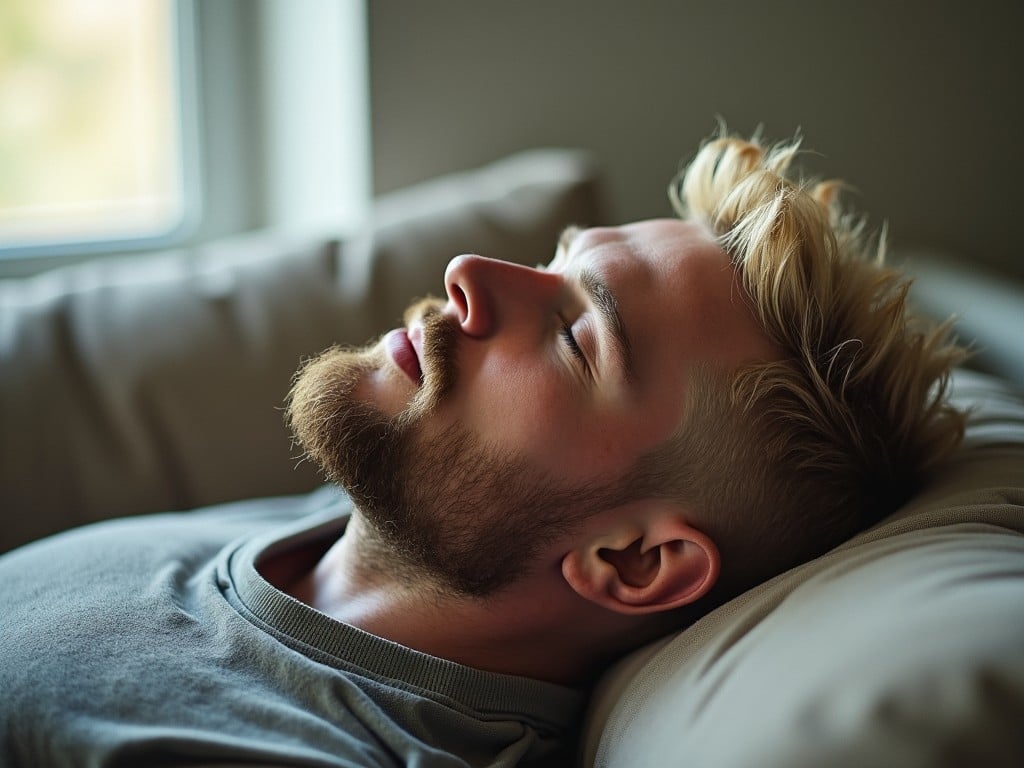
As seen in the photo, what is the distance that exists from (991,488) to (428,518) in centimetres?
55

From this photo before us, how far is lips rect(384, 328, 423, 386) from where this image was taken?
3.45 feet

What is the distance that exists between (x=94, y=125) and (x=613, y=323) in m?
1.50

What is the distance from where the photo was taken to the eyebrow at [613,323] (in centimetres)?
95

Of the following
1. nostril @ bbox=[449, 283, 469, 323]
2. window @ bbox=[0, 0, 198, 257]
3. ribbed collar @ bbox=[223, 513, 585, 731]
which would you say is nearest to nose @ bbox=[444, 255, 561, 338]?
nostril @ bbox=[449, 283, 469, 323]

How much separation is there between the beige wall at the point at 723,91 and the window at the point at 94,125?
53 centimetres

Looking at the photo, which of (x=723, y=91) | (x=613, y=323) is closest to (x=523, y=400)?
(x=613, y=323)

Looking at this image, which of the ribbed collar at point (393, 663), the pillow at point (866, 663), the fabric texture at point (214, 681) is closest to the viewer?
the pillow at point (866, 663)

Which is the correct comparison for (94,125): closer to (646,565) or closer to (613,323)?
(613,323)

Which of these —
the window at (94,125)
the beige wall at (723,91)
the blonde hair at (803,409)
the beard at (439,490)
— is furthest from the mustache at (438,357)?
the window at (94,125)

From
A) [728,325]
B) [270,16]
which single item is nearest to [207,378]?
[728,325]

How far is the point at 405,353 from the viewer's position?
1.07 metres

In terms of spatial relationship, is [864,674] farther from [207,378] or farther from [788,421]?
[207,378]

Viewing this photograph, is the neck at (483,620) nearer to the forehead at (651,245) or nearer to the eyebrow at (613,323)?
the eyebrow at (613,323)

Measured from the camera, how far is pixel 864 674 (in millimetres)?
648
